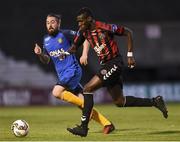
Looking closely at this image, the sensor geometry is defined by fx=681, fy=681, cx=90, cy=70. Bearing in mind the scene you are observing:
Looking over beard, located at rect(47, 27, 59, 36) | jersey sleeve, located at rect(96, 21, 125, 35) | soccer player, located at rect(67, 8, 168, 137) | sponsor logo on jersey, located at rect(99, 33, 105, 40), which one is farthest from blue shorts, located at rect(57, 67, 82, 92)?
jersey sleeve, located at rect(96, 21, 125, 35)

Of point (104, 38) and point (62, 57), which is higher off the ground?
point (104, 38)

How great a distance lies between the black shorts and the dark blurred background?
52.9ft

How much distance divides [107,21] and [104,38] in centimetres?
1735

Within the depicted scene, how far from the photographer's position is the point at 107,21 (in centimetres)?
2881

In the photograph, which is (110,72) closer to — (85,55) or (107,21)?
(85,55)

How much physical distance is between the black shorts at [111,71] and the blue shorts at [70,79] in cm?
134

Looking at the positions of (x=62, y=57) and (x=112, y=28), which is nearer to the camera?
(x=112, y=28)

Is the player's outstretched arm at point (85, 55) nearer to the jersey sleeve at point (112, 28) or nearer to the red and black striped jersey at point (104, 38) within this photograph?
the red and black striped jersey at point (104, 38)

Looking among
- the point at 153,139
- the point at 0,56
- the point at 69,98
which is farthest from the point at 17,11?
the point at 153,139

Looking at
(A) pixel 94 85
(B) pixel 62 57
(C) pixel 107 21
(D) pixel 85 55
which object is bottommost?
(C) pixel 107 21

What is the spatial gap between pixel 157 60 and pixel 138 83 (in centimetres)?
152

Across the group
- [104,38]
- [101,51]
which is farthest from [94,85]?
[104,38]

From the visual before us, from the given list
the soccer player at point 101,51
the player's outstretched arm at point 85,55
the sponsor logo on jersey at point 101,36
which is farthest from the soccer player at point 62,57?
the sponsor logo on jersey at point 101,36

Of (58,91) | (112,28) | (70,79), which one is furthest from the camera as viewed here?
(70,79)
